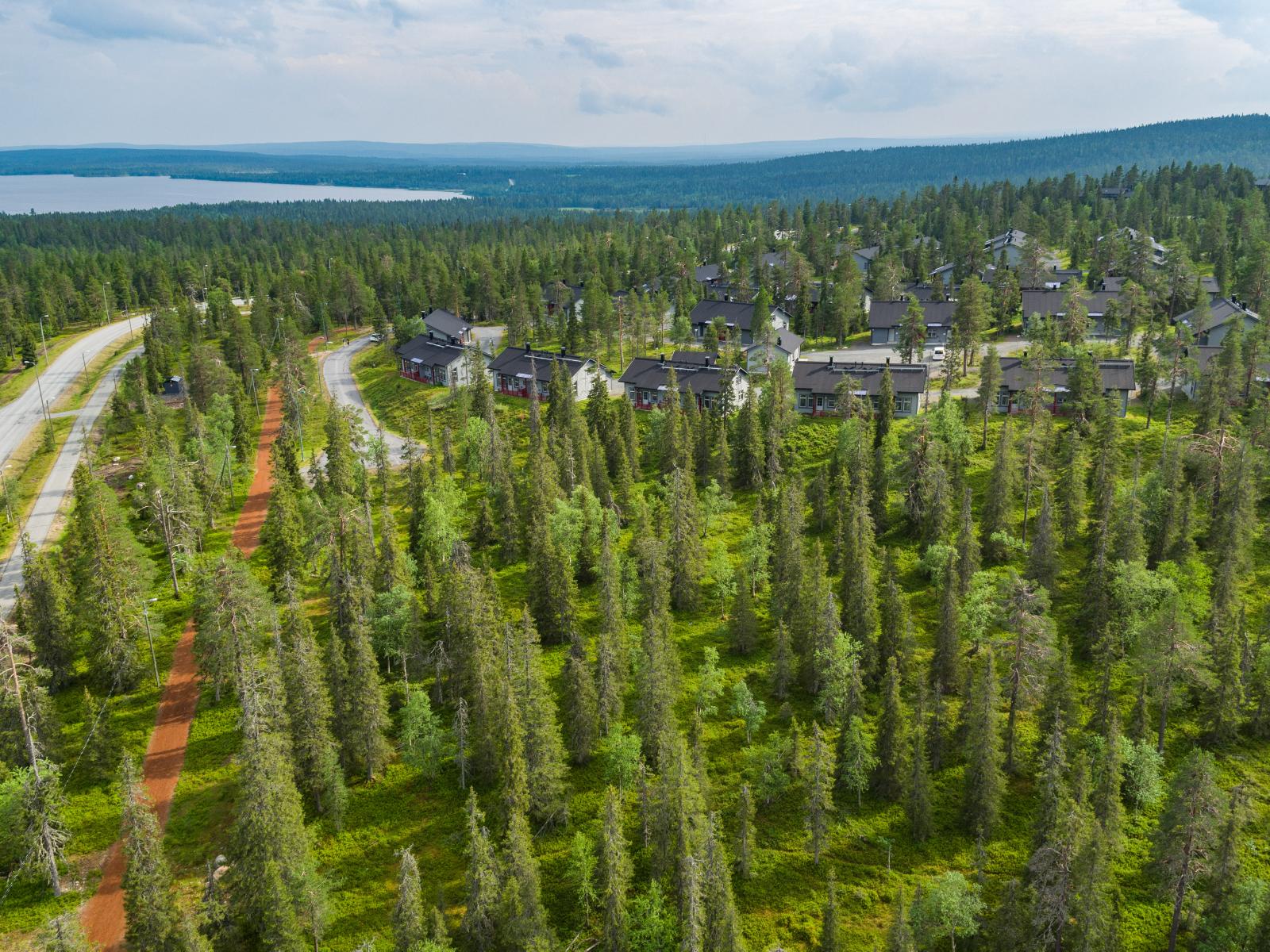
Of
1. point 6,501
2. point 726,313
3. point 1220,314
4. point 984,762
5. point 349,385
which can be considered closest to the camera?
point 984,762

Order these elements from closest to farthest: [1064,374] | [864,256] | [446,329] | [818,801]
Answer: [818,801]
[1064,374]
[446,329]
[864,256]

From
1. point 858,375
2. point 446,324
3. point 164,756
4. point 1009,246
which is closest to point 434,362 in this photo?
point 446,324

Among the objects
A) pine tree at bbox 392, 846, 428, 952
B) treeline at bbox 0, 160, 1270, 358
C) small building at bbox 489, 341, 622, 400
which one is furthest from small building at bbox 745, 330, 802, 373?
pine tree at bbox 392, 846, 428, 952

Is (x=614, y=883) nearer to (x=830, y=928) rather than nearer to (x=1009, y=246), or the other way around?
(x=830, y=928)

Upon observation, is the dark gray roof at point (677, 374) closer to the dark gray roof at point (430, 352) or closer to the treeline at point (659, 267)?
the treeline at point (659, 267)

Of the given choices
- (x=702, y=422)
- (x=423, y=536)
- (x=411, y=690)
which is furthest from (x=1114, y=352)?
(x=411, y=690)

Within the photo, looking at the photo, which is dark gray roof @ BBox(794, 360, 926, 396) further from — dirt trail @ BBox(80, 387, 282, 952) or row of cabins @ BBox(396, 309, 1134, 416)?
dirt trail @ BBox(80, 387, 282, 952)

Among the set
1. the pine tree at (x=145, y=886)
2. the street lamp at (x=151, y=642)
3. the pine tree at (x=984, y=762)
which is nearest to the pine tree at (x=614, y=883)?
the pine tree at (x=145, y=886)
